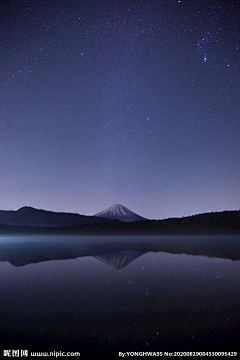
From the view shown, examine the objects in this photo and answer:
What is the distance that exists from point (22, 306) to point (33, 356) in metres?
3.51

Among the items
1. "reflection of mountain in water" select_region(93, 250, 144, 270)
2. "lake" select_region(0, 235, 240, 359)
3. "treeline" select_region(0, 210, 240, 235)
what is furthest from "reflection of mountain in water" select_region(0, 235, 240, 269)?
"treeline" select_region(0, 210, 240, 235)

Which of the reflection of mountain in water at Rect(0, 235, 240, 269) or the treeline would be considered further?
the treeline

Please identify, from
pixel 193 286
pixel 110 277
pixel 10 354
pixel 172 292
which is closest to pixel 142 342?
pixel 10 354

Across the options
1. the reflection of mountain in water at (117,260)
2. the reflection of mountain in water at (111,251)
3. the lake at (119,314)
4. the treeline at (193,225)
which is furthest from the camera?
the treeline at (193,225)

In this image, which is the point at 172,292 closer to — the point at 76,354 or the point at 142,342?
the point at 142,342

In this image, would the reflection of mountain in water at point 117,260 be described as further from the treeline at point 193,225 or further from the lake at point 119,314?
the treeline at point 193,225

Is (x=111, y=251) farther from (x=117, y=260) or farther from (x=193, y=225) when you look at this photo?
(x=193, y=225)

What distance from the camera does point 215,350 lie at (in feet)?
18.5

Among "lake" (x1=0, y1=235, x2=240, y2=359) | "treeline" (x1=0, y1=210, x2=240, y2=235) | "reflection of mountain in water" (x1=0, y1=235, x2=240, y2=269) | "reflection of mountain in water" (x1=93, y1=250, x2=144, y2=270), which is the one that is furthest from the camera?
"treeline" (x1=0, y1=210, x2=240, y2=235)

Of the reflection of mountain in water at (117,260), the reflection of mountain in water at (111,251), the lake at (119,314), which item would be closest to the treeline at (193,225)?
the reflection of mountain in water at (111,251)

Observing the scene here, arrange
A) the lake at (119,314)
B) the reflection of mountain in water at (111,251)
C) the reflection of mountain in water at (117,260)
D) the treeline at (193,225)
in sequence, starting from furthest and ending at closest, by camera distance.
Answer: the treeline at (193,225) < the reflection of mountain in water at (111,251) < the reflection of mountain in water at (117,260) < the lake at (119,314)

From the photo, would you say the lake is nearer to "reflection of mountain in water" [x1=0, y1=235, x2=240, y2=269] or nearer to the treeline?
"reflection of mountain in water" [x1=0, y1=235, x2=240, y2=269]

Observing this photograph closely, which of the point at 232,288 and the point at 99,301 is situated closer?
the point at 99,301

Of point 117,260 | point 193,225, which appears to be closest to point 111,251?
point 117,260
